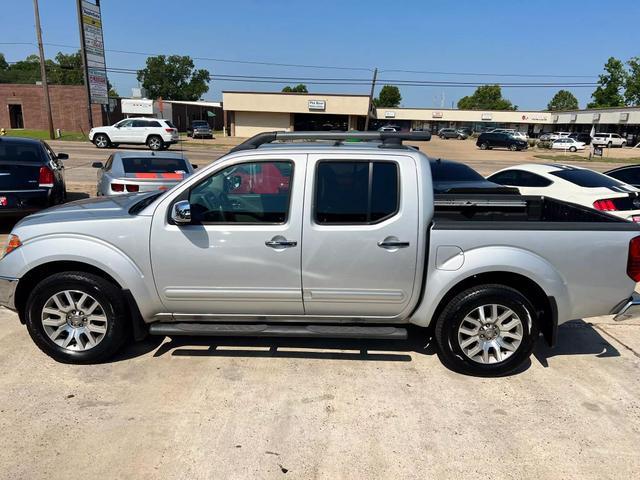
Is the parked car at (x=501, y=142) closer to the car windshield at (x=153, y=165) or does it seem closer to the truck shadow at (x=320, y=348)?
the car windshield at (x=153, y=165)

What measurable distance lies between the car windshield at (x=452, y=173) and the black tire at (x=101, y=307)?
6.35 m

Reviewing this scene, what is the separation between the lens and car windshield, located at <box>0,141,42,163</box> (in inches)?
306

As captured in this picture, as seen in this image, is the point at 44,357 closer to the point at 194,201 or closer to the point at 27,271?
the point at 27,271

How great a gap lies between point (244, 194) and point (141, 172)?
529 centimetres

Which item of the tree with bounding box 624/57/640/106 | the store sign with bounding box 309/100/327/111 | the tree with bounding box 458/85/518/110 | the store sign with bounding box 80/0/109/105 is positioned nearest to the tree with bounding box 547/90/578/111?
the tree with bounding box 458/85/518/110

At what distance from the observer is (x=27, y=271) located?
3.74 metres

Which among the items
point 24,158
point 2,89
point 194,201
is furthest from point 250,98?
point 194,201

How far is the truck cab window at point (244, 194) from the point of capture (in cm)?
368

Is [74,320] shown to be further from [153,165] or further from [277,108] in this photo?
[277,108]

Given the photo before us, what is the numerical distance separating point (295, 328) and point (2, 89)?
2242 inches

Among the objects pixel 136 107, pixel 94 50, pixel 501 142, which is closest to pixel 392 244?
pixel 94 50

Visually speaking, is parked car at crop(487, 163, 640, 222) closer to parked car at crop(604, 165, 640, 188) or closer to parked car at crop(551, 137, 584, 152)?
parked car at crop(604, 165, 640, 188)

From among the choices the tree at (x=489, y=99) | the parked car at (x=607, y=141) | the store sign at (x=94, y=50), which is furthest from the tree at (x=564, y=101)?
the store sign at (x=94, y=50)

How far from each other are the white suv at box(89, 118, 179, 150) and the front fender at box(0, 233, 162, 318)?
25800mm
